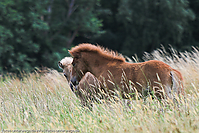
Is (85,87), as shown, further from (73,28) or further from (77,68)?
(73,28)

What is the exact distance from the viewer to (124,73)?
13.5 feet

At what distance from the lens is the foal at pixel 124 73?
3904 millimetres

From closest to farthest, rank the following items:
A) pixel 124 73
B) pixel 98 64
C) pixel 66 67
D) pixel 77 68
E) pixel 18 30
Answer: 1. pixel 124 73
2. pixel 98 64
3. pixel 77 68
4. pixel 66 67
5. pixel 18 30

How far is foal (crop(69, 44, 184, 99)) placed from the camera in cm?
390

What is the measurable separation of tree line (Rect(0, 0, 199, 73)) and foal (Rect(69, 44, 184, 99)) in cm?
832

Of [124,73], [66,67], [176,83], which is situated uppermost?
[66,67]

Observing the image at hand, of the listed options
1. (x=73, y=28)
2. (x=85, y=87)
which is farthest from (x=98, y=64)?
(x=73, y=28)

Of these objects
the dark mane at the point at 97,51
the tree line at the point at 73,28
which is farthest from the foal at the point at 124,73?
the tree line at the point at 73,28

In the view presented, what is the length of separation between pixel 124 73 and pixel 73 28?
38.1 ft

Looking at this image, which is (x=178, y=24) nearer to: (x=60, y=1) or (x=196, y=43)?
(x=196, y=43)

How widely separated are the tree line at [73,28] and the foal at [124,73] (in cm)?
832

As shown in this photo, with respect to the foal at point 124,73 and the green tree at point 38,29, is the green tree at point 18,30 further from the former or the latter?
the foal at point 124,73

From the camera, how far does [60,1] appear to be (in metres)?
15.8

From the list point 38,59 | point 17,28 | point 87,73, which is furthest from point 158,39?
point 87,73
